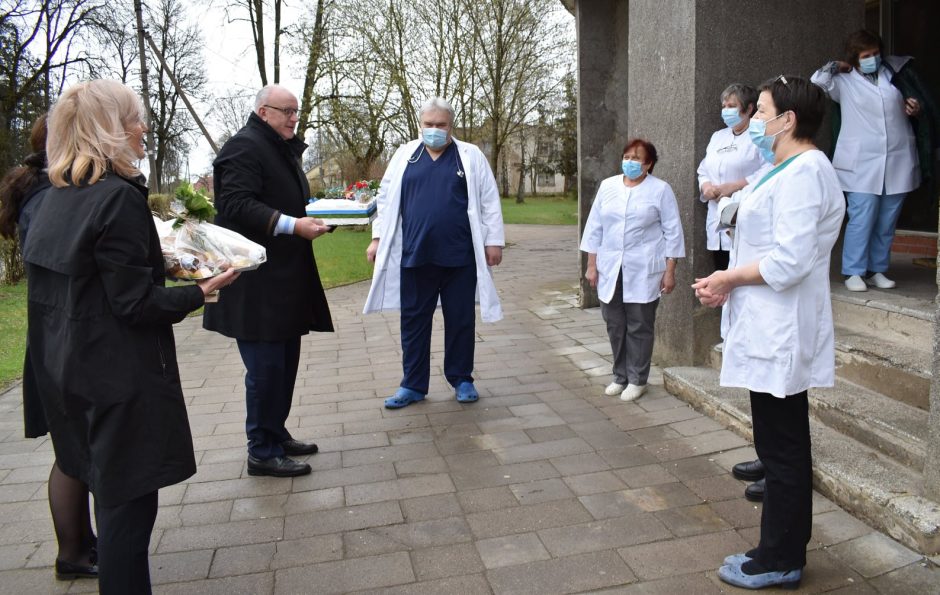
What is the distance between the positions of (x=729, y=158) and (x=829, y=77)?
105 cm

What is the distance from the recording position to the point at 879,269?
209 inches

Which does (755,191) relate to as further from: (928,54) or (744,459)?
(928,54)

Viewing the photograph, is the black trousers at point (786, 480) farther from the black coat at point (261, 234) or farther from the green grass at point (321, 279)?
the green grass at point (321, 279)

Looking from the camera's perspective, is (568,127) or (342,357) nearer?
(342,357)

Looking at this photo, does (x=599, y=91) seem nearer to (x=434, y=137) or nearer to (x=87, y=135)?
(x=434, y=137)

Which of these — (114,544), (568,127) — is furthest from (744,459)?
(568,127)

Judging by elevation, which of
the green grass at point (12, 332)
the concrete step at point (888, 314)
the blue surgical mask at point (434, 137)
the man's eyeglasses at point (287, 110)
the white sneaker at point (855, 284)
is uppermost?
the man's eyeglasses at point (287, 110)

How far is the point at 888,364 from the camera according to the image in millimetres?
4125

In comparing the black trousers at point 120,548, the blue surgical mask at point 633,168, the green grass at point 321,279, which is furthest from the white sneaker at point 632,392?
the green grass at point 321,279

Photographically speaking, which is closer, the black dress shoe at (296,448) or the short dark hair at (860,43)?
the black dress shoe at (296,448)

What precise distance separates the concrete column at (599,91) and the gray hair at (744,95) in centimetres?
346

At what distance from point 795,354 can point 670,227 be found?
2.51 meters

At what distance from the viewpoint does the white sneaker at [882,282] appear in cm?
520

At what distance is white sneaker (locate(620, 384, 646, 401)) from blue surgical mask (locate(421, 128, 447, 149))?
217 centimetres
